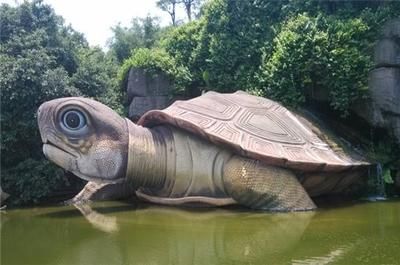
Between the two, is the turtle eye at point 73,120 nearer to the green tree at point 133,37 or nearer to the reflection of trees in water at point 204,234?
the reflection of trees in water at point 204,234

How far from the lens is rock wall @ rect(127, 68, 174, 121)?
11.6m

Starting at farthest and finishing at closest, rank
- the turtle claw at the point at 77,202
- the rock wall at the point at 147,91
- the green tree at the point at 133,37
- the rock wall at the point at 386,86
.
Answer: the green tree at the point at 133,37
the rock wall at the point at 147,91
the rock wall at the point at 386,86
the turtle claw at the point at 77,202

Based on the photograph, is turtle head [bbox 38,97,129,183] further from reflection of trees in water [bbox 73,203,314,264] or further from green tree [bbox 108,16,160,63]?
green tree [bbox 108,16,160,63]

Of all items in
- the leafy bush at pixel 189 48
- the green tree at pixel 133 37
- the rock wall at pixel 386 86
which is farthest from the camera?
the green tree at pixel 133 37

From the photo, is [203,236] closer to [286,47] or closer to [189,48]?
[286,47]

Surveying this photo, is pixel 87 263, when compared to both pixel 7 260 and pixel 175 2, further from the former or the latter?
pixel 175 2

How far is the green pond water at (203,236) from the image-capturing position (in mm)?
4090

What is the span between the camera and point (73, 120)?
738 centimetres

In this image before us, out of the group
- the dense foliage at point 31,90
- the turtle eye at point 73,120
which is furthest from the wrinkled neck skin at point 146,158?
the dense foliage at point 31,90

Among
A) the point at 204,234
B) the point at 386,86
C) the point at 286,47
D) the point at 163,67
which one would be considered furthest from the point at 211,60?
the point at 204,234

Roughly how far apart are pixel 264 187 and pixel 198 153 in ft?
3.73

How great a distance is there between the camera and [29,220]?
6703 millimetres

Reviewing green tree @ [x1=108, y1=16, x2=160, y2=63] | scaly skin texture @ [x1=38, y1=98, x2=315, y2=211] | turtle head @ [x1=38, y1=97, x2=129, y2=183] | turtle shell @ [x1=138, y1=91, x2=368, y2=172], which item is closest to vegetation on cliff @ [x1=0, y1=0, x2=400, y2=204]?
turtle shell @ [x1=138, y1=91, x2=368, y2=172]

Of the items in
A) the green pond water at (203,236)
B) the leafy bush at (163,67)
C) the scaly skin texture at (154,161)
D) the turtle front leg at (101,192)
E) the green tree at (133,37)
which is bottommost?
the green pond water at (203,236)
